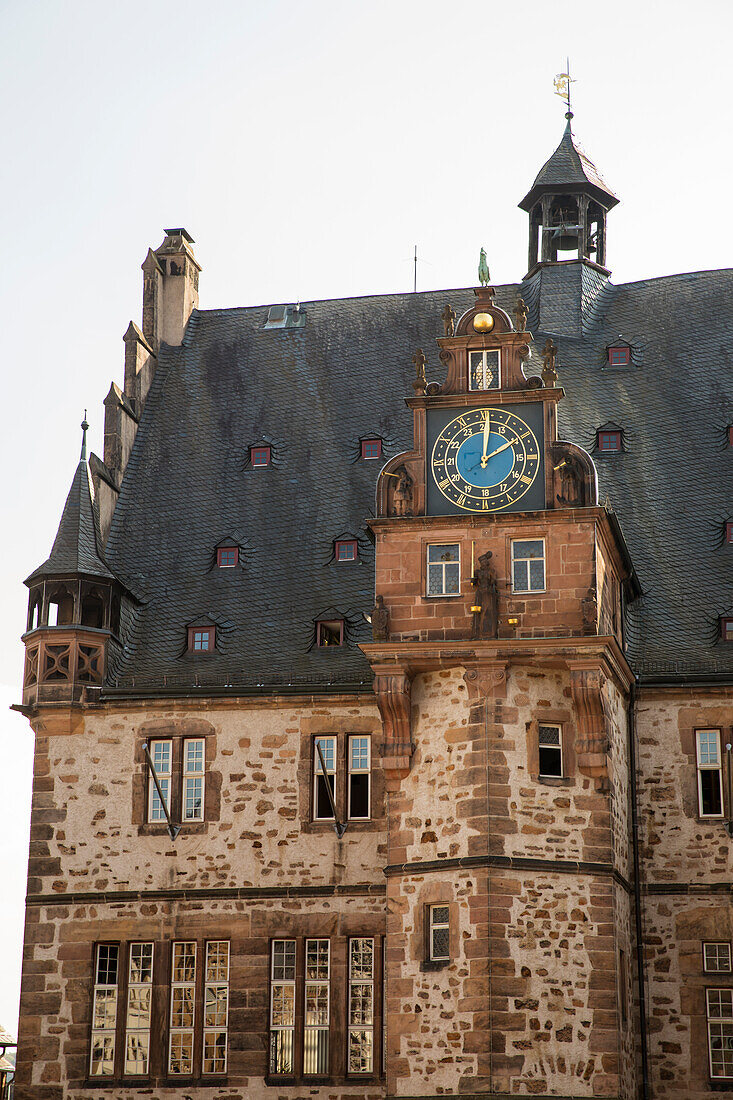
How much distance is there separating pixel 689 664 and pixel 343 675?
5741 mm

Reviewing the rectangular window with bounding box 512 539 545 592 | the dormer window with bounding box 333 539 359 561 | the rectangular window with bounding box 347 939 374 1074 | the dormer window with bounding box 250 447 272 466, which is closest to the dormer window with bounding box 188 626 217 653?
the dormer window with bounding box 333 539 359 561

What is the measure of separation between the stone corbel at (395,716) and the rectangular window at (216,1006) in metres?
4.50

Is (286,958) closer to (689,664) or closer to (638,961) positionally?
(638,961)

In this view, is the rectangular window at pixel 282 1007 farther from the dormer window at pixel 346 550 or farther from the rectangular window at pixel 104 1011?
the dormer window at pixel 346 550

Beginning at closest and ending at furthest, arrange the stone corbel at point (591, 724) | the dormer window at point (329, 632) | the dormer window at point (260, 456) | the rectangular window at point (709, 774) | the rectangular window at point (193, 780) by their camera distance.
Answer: the stone corbel at point (591, 724)
the rectangular window at point (709, 774)
the rectangular window at point (193, 780)
the dormer window at point (329, 632)
the dormer window at point (260, 456)

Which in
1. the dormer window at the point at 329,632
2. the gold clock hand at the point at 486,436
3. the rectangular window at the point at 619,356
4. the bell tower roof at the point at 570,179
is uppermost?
the bell tower roof at the point at 570,179

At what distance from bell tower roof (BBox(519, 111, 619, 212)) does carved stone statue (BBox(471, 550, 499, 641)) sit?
13.8 metres

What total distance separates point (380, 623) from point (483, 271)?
6.44 metres

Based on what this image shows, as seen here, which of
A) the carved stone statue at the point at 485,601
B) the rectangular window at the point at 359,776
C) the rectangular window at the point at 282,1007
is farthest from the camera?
the rectangular window at the point at 359,776

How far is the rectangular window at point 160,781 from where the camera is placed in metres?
30.6

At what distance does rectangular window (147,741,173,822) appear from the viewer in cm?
3058

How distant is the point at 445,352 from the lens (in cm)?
2948

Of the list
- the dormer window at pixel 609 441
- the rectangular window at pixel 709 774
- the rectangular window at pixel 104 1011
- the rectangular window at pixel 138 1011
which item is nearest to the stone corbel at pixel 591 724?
the rectangular window at pixel 709 774

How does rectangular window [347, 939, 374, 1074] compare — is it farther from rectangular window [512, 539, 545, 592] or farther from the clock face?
the clock face
